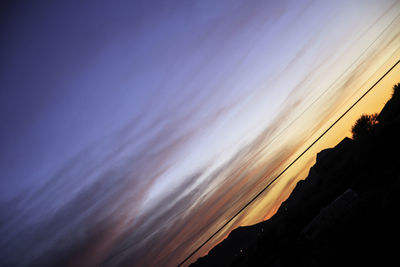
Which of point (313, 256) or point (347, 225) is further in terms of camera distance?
point (313, 256)

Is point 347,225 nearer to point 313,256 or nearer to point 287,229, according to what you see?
point 313,256

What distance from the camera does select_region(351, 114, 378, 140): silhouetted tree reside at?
5162cm

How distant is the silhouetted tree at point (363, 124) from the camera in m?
51.6

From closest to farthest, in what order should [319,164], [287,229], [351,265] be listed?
[351,265] < [287,229] < [319,164]

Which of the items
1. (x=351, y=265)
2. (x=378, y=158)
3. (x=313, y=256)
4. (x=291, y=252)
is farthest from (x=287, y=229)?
(x=351, y=265)

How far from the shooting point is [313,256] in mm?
18797

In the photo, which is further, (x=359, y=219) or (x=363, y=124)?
(x=363, y=124)

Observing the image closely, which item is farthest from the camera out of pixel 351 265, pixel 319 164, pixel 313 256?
pixel 319 164

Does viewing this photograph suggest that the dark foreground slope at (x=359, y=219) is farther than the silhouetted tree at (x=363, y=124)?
No

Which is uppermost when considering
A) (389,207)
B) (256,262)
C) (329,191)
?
(389,207)

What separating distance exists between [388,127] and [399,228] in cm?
2250

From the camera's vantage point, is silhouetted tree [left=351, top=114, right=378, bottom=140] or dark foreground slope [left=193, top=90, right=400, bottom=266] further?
silhouetted tree [left=351, top=114, right=378, bottom=140]

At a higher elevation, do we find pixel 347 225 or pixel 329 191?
pixel 347 225

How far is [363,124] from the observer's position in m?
52.8
